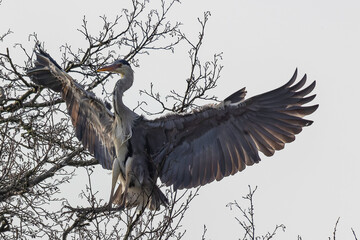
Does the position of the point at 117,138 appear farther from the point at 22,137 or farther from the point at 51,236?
the point at 51,236

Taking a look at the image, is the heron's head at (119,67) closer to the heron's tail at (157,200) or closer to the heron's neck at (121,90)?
the heron's neck at (121,90)

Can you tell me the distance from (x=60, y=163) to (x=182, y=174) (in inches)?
51.9

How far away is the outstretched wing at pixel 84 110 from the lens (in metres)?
7.16

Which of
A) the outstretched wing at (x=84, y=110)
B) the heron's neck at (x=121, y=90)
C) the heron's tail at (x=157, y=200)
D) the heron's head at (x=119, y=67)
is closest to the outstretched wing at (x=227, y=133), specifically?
the heron's tail at (x=157, y=200)

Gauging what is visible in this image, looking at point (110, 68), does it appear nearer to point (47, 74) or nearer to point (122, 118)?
point (122, 118)

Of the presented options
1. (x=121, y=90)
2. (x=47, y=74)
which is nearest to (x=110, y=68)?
(x=121, y=90)

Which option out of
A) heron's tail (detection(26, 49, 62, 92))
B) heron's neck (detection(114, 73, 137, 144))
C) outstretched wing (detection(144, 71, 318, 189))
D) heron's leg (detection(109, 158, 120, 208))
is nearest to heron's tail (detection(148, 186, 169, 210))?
outstretched wing (detection(144, 71, 318, 189))

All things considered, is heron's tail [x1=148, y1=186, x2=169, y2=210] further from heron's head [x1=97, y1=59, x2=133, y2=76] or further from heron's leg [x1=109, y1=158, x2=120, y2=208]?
heron's head [x1=97, y1=59, x2=133, y2=76]

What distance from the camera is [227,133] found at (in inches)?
266

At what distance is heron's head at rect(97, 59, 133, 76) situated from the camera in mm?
7039

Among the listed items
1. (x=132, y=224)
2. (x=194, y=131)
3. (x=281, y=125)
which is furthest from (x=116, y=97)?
(x=132, y=224)

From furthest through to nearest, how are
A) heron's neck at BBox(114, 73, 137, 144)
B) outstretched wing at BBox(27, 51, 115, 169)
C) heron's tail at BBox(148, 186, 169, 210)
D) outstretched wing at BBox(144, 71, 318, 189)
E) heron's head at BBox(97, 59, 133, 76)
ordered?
1. outstretched wing at BBox(27, 51, 115, 169)
2. heron's head at BBox(97, 59, 133, 76)
3. heron's neck at BBox(114, 73, 137, 144)
4. heron's tail at BBox(148, 186, 169, 210)
5. outstretched wing at BBox(144, 71, 318, 189)

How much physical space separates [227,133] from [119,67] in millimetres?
1334

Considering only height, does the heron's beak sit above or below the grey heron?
above
